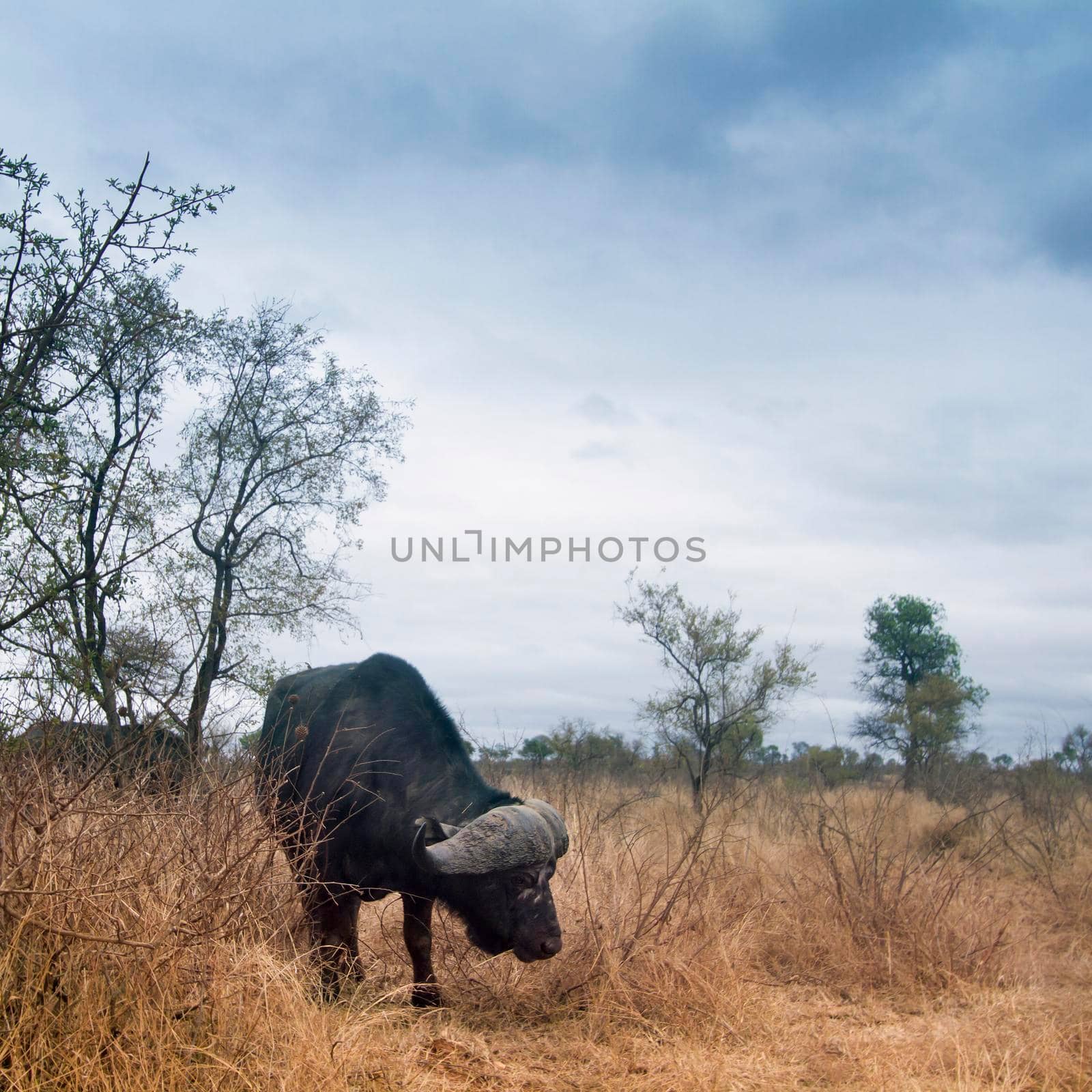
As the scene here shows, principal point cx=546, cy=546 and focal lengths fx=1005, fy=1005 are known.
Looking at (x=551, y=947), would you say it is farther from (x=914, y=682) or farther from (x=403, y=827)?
(x=914, y=682)

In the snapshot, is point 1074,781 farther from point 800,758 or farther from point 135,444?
point 135,444

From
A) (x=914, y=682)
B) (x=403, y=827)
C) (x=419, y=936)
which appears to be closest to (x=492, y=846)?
(x=403, y=827)

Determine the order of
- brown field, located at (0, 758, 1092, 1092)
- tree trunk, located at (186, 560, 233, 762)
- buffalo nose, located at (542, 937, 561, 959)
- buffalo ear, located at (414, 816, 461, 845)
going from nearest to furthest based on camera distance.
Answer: brown field, located at (0, 758, 1092, 1092)
buffalo nose, located at (542, 937, 561, 959)
buffalo ear, located at (414, 816, 461, 845)
tree trunk, located at (186, 560, 233, 762)

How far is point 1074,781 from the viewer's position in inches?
711

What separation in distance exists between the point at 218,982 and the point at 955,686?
33288mm

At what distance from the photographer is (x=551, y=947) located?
18.5 ft

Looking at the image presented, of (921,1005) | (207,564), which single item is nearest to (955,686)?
(207,564)

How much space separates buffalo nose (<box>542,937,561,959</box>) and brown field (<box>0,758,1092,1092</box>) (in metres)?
0.44

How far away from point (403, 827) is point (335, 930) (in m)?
0.87

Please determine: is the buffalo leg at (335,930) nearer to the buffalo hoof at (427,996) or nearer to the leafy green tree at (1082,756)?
the buffalo hoof at (427,996)

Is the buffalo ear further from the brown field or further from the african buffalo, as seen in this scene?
the brown field

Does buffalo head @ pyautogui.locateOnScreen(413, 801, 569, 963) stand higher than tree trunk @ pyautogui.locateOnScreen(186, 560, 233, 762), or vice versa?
tree trunk @ pyautogui.locateOnScreen(186, 560, 233, 762)

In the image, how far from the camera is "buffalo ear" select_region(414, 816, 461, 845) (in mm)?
6031

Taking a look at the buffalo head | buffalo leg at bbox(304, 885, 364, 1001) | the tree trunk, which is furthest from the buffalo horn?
the tree trunk
